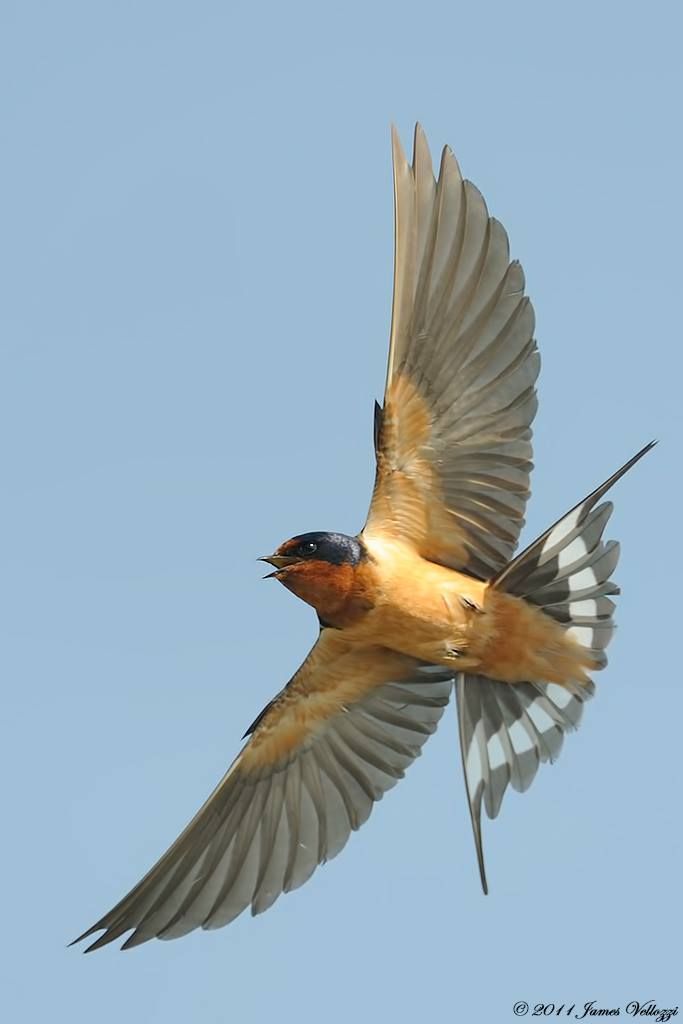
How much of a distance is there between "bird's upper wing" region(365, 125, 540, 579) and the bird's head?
0.36 meters

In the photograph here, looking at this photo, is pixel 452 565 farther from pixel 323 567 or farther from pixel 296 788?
pixel 296 788

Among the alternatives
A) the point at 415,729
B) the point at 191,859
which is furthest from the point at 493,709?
the point at 191,859

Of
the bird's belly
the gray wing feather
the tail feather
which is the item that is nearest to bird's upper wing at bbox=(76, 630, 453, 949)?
the gray wing feather

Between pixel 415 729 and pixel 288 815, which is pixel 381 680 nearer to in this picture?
pixel 415 729

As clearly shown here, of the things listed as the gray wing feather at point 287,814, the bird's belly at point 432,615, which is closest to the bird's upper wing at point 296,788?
the gray wing feather at point 287,814

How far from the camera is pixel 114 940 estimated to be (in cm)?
752

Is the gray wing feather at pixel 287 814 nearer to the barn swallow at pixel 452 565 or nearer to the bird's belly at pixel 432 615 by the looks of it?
the barn swallow at pixel 452 565

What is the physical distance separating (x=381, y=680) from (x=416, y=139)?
2.32m

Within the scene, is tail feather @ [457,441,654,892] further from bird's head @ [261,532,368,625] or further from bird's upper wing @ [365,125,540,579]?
bird's head @ [261,532,368,625]

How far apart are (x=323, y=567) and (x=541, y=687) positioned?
1.09 m

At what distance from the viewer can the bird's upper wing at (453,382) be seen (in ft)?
23.0

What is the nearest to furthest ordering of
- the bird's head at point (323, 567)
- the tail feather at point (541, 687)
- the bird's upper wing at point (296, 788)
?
the tail feather at point (541, 687), the bird's head at point (323, 567), the bird's upper wing at point (296, 788)

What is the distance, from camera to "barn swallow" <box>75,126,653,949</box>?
22.9 feet

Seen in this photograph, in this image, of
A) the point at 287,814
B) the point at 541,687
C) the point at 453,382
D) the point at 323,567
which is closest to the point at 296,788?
the point at 287,814
